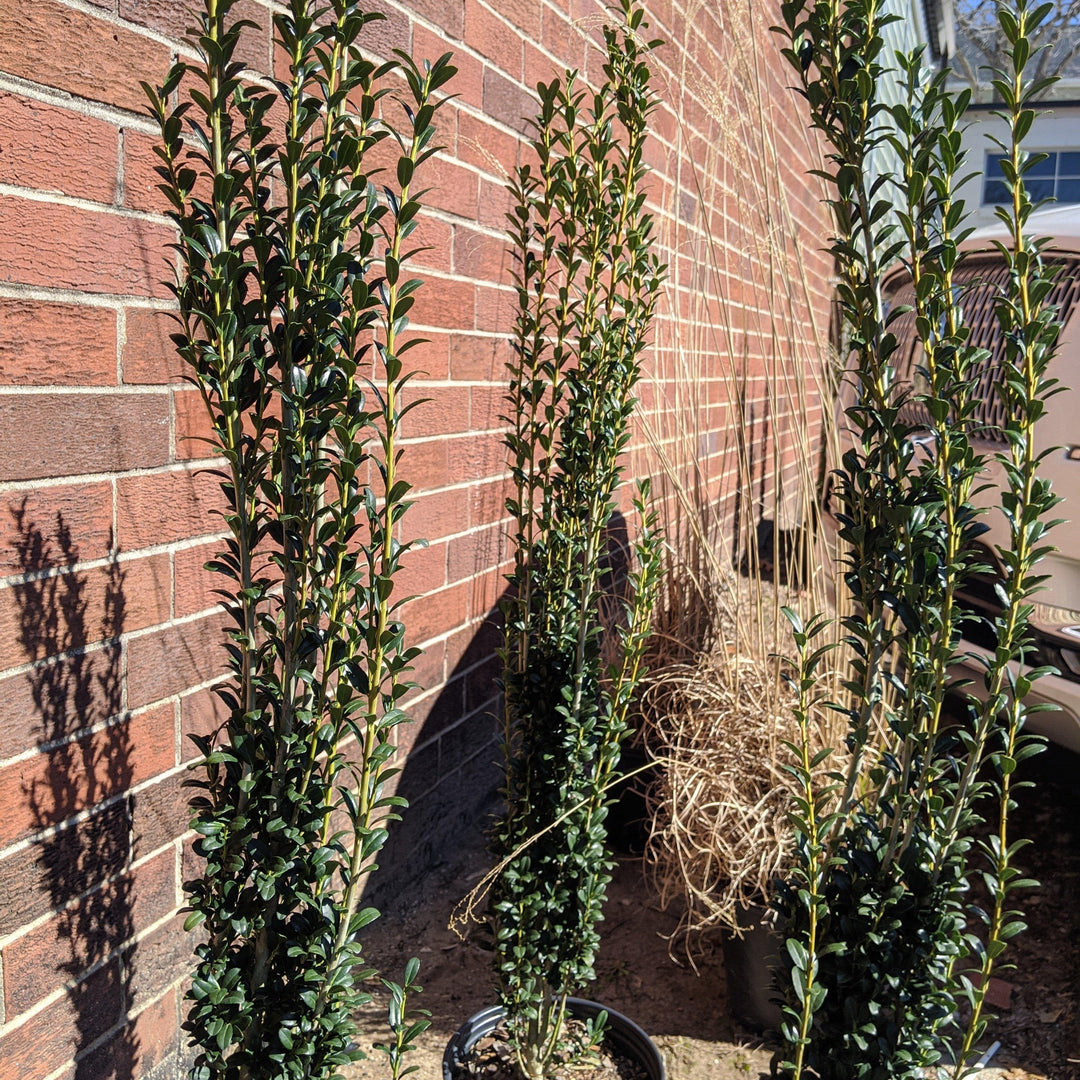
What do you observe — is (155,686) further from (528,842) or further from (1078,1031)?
(1078,1031)

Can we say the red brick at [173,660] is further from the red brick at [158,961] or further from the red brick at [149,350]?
the red brick at [149,350]

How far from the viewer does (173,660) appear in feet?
5.36

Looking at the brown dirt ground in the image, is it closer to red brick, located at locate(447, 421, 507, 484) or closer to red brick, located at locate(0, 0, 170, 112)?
red brick, located at locate(447, 421, 507, 484)

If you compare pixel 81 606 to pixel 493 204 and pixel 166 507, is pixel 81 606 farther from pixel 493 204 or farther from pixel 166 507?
pixel 493 204

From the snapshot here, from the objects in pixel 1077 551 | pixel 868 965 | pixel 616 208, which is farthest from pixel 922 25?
pixel 868 965

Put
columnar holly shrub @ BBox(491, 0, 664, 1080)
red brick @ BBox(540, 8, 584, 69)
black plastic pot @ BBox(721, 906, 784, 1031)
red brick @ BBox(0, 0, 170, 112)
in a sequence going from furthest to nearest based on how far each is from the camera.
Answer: red brick @ BBox(540, 8, 584, 69), black plastic pot @ BBox(721, 906, 784, 1031), columnar holly shrub @ BBox(491, 0, 664, 1080), red brick @ BBox(0, 0, 170, 112)

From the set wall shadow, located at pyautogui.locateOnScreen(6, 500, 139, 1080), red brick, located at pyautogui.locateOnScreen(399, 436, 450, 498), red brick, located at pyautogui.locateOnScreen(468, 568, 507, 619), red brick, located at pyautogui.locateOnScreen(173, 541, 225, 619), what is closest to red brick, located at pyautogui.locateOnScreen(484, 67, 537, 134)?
red brick, located at pyautogui.locateOnScreen(399, 436, 450, 498)

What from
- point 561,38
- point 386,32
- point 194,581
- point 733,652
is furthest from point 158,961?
point 561,38

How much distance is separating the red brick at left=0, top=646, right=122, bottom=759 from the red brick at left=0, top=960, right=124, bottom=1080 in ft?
1.29

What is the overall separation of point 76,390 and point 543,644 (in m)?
0.87

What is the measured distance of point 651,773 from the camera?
2734 mm

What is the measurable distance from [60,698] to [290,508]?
53 centimetres

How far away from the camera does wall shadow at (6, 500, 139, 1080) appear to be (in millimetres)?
1363

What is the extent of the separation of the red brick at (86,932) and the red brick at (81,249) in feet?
2.88
